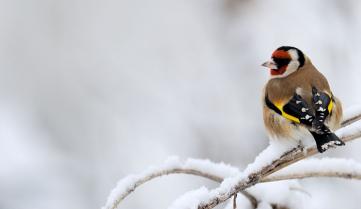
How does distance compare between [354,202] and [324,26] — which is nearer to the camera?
[354,202]

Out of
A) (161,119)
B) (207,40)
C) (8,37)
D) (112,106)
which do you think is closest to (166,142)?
(161,119)

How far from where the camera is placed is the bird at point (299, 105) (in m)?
2.84

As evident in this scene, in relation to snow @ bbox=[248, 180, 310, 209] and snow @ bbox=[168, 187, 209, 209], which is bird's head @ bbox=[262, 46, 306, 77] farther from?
snow @ bbox=[168, 187, 209, 209]

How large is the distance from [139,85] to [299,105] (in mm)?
1697

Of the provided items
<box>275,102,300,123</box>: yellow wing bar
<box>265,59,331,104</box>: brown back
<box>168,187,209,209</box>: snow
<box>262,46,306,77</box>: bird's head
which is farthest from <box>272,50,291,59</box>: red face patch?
<box>168,187,209,209</box>: snow

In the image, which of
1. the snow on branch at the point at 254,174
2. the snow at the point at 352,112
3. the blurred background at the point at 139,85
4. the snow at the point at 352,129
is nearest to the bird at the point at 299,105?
the snow at the point at 352,112

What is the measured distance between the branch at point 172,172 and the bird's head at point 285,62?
1578mm

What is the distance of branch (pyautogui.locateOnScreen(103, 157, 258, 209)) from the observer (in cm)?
181

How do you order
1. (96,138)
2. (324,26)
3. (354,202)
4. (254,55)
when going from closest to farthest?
(354,202) → (96,138) → (324,26) → (254,55)

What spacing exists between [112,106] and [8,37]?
86 cm

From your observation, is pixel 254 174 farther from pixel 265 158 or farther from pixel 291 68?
pixel 291 68

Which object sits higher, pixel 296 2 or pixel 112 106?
pixel 296 2

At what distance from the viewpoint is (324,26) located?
4352 mm

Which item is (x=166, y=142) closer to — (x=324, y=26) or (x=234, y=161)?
(x=234, y=161)
